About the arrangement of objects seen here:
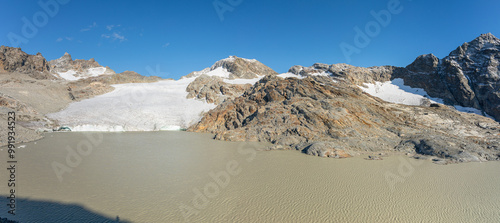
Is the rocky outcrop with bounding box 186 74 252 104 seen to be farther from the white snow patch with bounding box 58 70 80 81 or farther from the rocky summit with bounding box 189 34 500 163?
the white snow patch with bounding box 58 70 80 81

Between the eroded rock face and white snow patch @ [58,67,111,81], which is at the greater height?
white snow patch @ [58,67,111,81]

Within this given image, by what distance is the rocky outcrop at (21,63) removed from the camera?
188 feet

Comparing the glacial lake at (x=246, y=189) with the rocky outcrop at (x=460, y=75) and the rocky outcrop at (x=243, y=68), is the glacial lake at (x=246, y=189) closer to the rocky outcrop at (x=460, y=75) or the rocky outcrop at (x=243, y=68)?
the rocky outcrop at (x=460, y=75)

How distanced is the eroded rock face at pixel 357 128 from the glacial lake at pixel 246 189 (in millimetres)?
3115

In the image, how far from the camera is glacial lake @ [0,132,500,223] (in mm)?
6672

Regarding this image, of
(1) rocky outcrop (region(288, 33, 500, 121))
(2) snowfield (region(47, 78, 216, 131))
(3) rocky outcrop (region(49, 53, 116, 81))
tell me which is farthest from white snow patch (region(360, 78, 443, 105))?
(3) rocky outcrop (region(49, 53, 116, 81))

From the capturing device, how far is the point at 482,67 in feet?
175

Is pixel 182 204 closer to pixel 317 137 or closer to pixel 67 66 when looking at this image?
pixel 317 137

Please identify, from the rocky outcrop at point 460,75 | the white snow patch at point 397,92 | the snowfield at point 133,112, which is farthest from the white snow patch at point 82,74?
the white snow patch at point 397,92

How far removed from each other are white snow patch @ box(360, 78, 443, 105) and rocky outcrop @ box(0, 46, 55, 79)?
10273cm

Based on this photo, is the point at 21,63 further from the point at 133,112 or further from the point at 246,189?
the point at 246,189

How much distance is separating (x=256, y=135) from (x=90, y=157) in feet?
48.1

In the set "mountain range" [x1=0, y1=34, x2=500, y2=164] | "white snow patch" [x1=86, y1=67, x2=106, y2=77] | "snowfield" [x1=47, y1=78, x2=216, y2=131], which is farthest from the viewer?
"white snow patch" [x1=86, y1=67, x2=106, y2=77]

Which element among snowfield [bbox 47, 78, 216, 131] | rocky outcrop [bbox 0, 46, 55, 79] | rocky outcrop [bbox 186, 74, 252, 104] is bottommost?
snowfield [bbox 47, 78, 216, 131]
